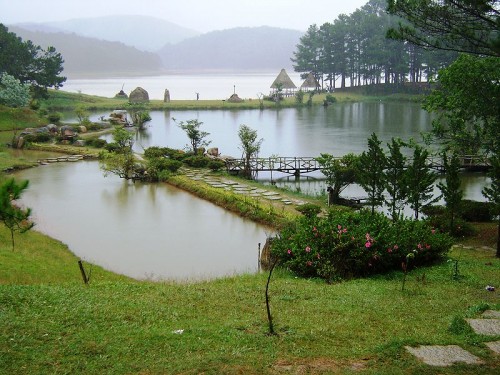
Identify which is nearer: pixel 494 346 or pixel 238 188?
pixel 494 346

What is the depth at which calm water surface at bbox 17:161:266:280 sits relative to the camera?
12.2 m

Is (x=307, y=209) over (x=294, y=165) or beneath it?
beneath

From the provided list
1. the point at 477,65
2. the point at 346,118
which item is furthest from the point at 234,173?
the point at 346,118

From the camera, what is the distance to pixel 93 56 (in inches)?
6043

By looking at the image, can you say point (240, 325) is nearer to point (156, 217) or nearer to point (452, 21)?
point (452, 21)

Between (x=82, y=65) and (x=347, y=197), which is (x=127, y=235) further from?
(x=82, y=65)

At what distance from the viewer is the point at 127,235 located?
14.4 meters

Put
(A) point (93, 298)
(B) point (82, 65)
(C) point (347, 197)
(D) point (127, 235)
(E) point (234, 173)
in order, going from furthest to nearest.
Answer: (B) point (82, 65) → (E) point (234, 173) → (C) point (347, 197) → (D) point (127, 235) → (A) point (93, 298)

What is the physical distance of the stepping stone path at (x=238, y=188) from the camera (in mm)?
17766

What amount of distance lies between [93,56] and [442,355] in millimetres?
158902

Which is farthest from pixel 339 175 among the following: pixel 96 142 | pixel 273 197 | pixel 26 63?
pixel 26 63

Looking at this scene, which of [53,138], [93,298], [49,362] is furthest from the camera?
[53,138]

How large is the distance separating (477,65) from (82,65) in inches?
5753

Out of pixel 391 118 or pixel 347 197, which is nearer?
pixel 347 197
